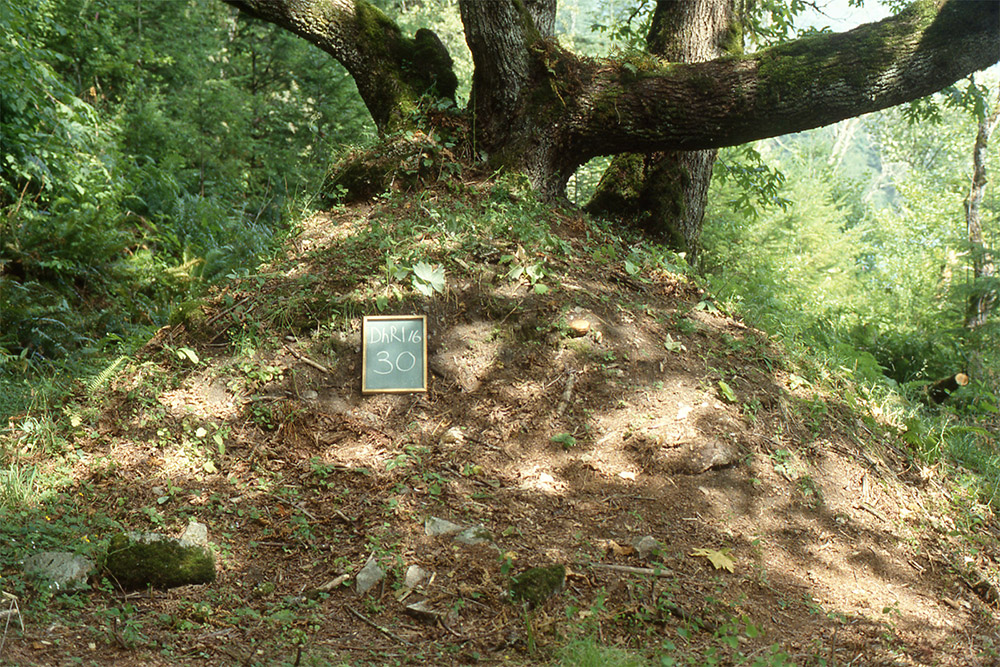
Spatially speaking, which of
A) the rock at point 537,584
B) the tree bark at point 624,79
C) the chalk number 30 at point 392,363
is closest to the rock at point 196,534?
the chalk number 30 at point 392,363

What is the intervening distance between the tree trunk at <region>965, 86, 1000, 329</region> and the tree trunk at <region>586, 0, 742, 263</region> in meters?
3.98

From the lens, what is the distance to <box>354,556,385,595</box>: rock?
348 cm

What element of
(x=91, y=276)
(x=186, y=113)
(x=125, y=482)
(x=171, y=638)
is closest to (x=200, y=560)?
(x=171, y=638)

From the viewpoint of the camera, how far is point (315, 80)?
40.5 ft

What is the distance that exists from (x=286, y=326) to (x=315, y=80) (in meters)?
8.64

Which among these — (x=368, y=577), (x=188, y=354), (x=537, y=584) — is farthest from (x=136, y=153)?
(x=537, y=584)

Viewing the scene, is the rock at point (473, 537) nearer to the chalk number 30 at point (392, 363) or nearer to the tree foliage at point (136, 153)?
the chalk number 30 at point (392, 363)

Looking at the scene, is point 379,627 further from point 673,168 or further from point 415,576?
point 673,168

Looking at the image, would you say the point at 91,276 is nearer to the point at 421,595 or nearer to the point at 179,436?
the point at 179,436

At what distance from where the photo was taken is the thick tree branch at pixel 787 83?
5.83m

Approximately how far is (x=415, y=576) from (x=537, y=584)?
60cm

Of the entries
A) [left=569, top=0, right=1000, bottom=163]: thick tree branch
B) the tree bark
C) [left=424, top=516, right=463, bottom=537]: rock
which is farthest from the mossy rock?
[left=569, top=0, right=1000, bottom=163]: thick tree branch

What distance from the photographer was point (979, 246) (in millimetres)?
9094

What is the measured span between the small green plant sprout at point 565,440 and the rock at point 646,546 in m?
0.77
